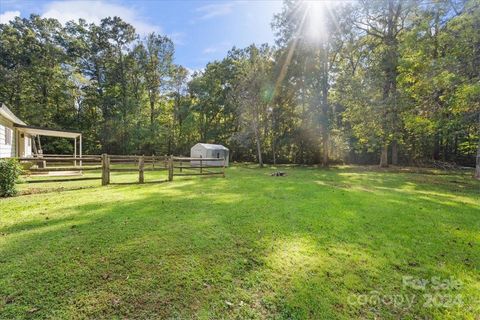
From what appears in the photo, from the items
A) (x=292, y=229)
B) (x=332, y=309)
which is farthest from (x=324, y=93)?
(x=332, y=309)

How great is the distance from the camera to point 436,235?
4414 mm

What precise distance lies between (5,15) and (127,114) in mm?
13656

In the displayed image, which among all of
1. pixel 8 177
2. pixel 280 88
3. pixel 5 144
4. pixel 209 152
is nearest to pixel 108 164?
pixel 8 177

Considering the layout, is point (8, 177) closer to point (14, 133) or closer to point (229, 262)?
point (229, 262)

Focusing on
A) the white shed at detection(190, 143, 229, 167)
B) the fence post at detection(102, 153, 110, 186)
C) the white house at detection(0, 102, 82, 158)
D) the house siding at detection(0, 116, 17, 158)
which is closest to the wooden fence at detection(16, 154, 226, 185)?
the fence post at detection(102, 153, 110, 186)

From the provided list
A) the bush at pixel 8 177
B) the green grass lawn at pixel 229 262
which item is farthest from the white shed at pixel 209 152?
the green grass lawn at pixel 229 262

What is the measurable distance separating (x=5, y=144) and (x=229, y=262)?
13797mm

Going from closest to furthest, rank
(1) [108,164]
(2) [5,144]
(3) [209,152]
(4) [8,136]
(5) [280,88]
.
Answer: (1) [108,164] → (2) [5,144] → (4) [8,136] → (3) [209,152] → (5) [280,88]

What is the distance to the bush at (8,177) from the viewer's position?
6.00 m

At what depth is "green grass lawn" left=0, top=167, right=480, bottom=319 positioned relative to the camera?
7.92 feet

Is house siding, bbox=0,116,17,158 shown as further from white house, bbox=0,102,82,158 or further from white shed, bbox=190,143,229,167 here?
white shed, bbox=190,143,229,167

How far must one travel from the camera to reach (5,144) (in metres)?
11.5

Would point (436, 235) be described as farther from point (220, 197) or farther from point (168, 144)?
point (168, 144)

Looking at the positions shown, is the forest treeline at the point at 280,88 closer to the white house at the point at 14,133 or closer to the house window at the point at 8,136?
the white house at the point at 14,133
